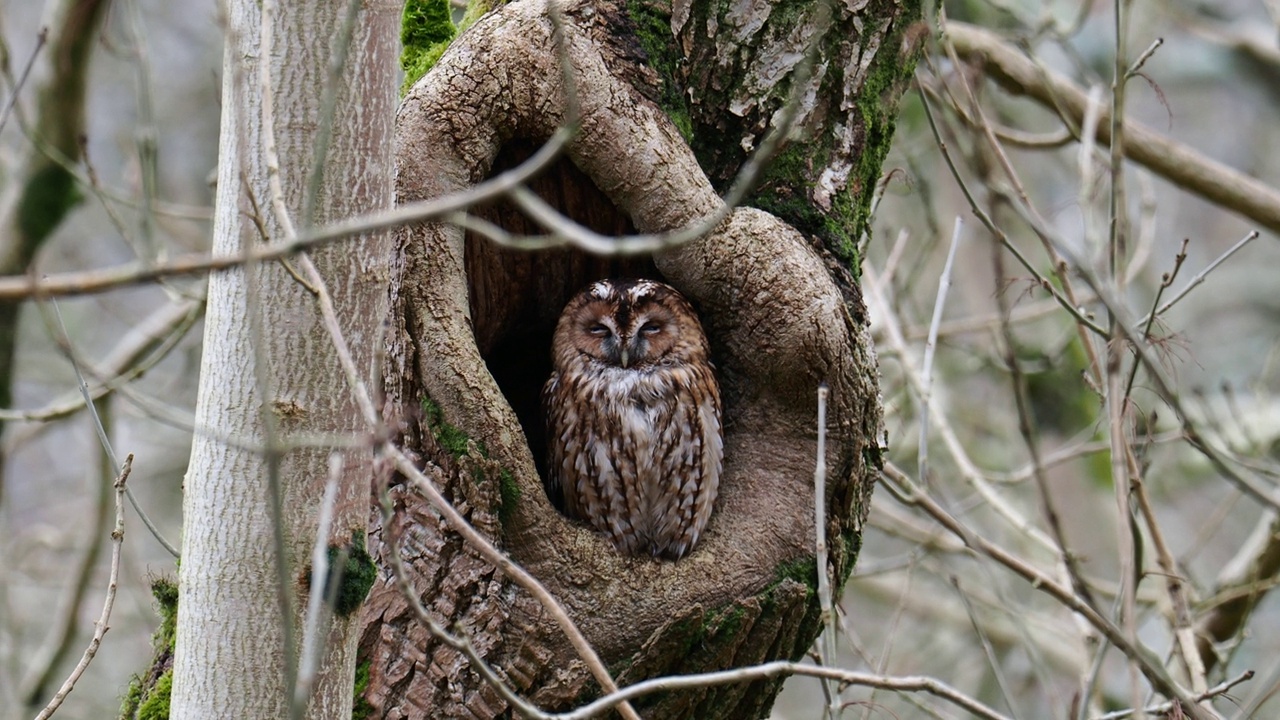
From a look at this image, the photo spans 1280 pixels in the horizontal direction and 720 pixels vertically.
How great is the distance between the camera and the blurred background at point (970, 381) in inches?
168

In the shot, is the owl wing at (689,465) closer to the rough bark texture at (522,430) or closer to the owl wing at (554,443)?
the rough bark texture at (522,430)

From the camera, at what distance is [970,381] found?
931 cm

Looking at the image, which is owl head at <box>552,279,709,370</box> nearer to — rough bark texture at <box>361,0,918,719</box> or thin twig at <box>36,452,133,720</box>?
rough bark texture at <box>361,0,918,719</box>

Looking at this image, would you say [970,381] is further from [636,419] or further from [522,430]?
[522,430]

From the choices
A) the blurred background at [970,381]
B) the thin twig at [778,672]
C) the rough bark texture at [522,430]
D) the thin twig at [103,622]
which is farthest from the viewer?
the blurred background at [970,381]

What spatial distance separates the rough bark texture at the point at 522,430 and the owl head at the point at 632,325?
21 centimetres

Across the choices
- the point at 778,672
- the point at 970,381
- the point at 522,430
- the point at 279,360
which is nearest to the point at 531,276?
the point at 522,430

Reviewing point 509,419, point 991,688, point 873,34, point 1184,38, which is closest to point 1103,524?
point 991,688

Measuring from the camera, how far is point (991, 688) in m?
7.17

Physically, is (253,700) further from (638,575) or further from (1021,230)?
(1021,230)

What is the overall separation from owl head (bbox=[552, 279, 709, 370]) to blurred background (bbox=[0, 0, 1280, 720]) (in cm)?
75

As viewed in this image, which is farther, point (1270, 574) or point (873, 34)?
point (1270, 574)

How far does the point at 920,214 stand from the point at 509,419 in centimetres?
610

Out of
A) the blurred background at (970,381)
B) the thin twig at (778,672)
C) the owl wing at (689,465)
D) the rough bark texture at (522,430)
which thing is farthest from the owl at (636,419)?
the thin twig at (778,672)
